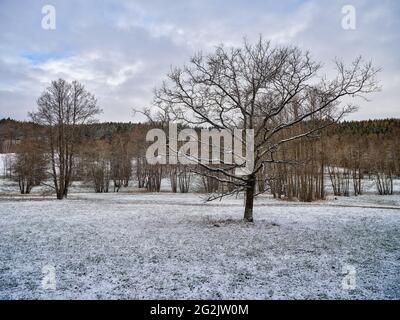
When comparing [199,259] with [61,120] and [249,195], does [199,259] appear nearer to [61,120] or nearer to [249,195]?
[249,195]

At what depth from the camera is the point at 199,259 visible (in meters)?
9.48

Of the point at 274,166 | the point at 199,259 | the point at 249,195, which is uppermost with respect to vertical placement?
the point at 274,166

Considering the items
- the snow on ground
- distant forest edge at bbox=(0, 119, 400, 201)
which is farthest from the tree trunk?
distant forest edge at bbox=(0, 119, 400, 201)

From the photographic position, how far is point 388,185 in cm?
5556

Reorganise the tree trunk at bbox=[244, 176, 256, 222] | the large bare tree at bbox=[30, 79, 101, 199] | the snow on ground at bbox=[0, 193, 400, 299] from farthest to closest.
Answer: the large bare tree at bbox=[30, 79, 101, 199], the tree trunk at bbox=[244, 176, 256, 222], the snow on ground at bbox=[0, 193, 400, 299]

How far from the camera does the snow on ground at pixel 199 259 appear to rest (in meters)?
7.21

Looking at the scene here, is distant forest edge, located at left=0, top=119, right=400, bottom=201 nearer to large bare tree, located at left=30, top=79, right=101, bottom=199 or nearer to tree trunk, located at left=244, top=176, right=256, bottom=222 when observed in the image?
large bare tree, located at left=30, top=79, right=101, bottom=199

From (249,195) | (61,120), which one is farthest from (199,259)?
(61,120)

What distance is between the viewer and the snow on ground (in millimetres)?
7211

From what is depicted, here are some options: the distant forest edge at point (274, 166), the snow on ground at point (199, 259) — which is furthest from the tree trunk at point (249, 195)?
the distant forest edge at point (274, 166)

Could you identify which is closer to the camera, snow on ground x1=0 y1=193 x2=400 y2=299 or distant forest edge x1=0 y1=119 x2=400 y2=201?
snow on ground x1=0 y1=193 x2=400 y2=299

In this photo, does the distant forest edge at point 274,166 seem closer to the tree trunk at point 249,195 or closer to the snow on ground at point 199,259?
the tree trunk at point 249,195
